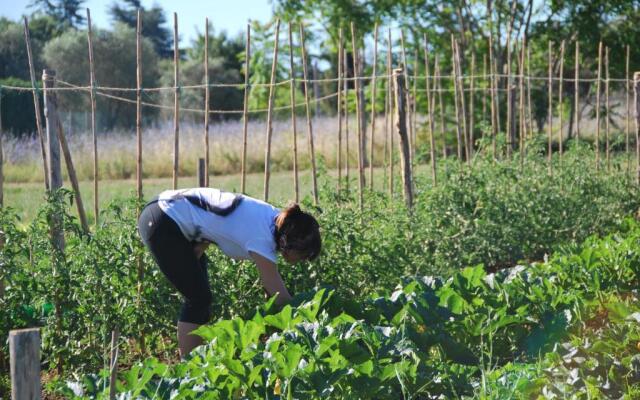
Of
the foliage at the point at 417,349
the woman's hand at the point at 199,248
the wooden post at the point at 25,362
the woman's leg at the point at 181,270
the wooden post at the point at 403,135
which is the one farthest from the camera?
the wooden post at the point at 403,135

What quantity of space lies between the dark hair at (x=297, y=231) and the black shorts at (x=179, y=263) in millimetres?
521

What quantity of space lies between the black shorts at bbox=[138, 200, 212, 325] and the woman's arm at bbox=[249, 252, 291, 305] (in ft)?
1.15

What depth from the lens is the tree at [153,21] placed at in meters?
48.1

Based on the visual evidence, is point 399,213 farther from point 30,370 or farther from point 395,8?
point 395,8

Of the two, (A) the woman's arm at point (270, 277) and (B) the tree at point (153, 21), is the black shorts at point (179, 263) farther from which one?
(B) the tree at point (153, 21)

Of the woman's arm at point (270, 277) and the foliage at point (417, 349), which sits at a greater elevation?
the woman's arm at point (270, 277)

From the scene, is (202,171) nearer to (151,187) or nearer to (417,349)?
(417,349)

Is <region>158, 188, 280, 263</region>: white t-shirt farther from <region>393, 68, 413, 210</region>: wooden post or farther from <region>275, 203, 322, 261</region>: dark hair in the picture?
<region>393, 68, 413, 210</region>: wooden post

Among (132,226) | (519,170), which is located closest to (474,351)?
(132,226)

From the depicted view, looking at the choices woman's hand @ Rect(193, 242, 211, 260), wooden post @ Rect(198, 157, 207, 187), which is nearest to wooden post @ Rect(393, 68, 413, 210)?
wooden post @ Rect(198, 157, 207, 187)

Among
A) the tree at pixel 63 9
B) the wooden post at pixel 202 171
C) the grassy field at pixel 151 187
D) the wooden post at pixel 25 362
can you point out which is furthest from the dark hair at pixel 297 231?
the tree at pixel 63 9

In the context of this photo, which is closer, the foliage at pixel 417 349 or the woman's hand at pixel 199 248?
the foliage at pixel 417 349

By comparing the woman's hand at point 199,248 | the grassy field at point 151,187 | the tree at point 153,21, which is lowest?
the grassy field at point 151,187

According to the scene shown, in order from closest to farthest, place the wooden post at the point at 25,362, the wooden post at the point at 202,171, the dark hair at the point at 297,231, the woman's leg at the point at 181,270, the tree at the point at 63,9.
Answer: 1. the wooden post at the point at 25,362
2. the dark hair at the point at 297,231
3. the woman's leg at the point at 181,270
4. the wooden post at the point at 202,171
5. the tree at the point at 63,9
